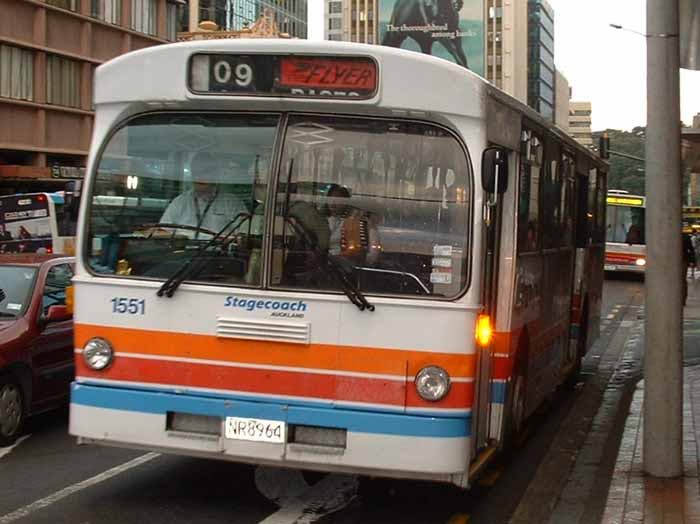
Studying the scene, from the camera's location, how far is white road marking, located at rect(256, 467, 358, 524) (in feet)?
22.7

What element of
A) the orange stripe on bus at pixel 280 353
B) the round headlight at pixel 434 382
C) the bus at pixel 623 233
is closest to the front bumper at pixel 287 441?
the round headlight at pixel 434 382

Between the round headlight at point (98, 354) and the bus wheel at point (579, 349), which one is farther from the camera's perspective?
the bus wheel at point (579, 349)

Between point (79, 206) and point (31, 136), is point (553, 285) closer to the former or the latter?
point (79, 206)

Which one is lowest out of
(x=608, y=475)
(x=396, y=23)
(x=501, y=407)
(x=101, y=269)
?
(x=608, y=475)

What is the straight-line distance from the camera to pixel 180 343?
650 centimetres

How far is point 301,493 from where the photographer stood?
24.7 ft

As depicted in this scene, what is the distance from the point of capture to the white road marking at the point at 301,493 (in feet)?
22.7

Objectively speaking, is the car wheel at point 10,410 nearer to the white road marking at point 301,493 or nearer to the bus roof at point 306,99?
the white road marking at point 301,493

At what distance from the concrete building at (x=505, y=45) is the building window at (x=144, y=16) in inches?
4116

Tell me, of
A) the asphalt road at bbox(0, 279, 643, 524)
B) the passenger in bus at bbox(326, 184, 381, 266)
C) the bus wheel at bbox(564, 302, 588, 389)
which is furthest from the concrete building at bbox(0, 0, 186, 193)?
the passenger in bus at bbox(326, 184, 381, 266)

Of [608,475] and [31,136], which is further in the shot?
[31,136]

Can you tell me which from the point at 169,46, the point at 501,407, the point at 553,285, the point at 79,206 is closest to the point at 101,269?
the point at 79,206

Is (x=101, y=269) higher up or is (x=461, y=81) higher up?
(x=461, y=81)

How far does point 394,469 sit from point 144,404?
1.65 metres
